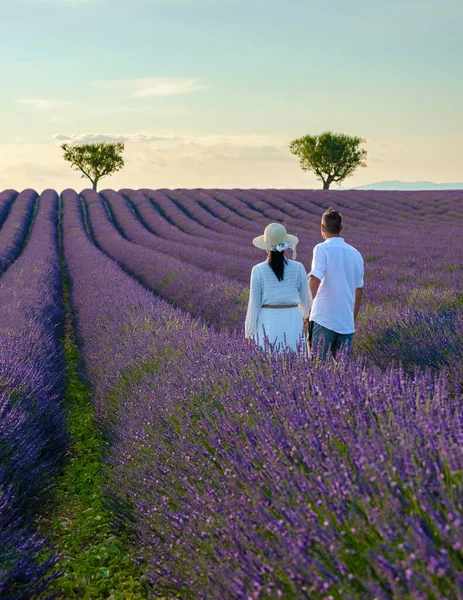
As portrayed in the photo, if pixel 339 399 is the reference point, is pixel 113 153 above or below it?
above

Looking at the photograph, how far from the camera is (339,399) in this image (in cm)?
248

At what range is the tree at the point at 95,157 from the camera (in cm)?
4678

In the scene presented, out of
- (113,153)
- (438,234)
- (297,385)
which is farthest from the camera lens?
(113,153)

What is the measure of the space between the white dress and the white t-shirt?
115mm

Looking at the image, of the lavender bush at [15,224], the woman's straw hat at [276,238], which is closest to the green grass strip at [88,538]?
the woman's straw hat at [276,238]

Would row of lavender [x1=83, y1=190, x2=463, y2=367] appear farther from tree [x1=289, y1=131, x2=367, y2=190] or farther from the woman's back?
tree [x1=289, y1=131, x2=367, y2=190]

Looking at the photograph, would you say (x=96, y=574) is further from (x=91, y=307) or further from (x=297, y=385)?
(x=91, y=307)

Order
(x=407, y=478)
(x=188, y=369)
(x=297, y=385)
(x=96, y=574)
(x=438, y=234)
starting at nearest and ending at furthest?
(x=407, y=478)
(x=297, y=385)
(x=96, y=574)
(x=188, y=369)
(x=438, y=234)

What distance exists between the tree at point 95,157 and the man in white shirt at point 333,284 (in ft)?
147

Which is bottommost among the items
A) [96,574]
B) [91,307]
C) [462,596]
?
[96,574]

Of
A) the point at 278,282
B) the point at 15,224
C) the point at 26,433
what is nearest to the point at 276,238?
the point at 278,282

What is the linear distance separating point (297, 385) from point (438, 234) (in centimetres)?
1713

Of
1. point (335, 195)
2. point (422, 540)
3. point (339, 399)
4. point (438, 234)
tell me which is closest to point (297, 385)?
point (339, 399)

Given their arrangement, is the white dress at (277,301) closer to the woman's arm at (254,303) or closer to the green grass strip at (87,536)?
the woman's arm at (254,303)
